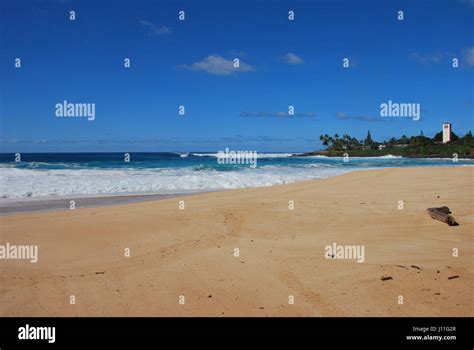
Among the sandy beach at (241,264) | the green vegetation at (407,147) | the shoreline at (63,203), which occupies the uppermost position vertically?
the green vegetation at (407,147)

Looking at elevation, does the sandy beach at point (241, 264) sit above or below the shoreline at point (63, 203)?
below

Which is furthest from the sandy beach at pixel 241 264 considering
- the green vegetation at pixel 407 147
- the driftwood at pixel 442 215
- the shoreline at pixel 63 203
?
the green vegetation at pixel 407 147

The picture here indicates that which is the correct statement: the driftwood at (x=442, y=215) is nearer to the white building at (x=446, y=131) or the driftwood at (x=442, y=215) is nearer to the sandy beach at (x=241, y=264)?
the sandy beach at (x=241, y=264)

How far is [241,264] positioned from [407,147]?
108866 millimetres

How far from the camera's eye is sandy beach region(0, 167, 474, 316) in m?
3.98

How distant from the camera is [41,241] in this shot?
680cm

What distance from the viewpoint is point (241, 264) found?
17.4 ft

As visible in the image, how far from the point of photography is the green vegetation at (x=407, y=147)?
77688 millimetres

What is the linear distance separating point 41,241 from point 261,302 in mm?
4811

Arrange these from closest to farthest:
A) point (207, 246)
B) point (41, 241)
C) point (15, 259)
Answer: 1. point (15, 259)
2. point (207, 246)
3. point (41, 241)

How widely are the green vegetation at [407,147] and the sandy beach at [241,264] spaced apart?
74.9 m

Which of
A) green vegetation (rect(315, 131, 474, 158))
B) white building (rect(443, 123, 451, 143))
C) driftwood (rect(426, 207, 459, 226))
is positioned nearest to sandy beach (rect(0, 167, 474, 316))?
driftwood (rect(426, 207, 459, 226))
